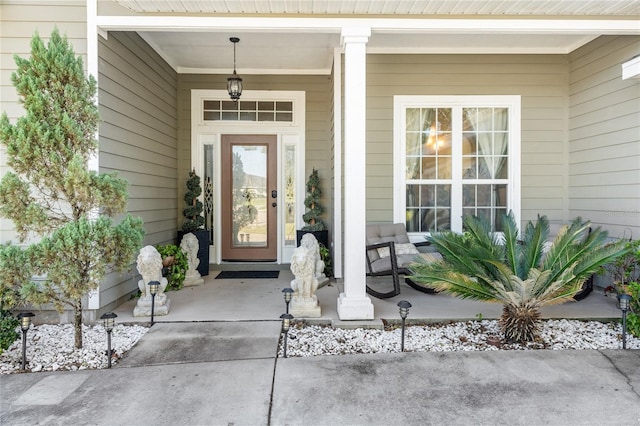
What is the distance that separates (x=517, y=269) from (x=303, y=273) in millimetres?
1787

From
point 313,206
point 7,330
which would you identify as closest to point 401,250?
point 313,206

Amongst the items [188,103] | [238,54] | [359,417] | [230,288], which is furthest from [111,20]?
[359,417]

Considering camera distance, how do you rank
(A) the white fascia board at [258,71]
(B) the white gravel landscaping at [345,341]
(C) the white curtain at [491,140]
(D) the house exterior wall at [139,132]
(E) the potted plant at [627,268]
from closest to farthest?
1. (B) the white gravel landscaping at [345,341]
2. (E) the potted plant at [627,268]
3. (D) the house exterior wall at [139,132]
4. (C) the white curtain at [491,140]
5. (A) the white fascia board at [258,71]

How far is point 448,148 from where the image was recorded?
5363 millimetres

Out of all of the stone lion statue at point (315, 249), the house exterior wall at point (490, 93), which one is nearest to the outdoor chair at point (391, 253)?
the house exterior wall at point (490, 93)

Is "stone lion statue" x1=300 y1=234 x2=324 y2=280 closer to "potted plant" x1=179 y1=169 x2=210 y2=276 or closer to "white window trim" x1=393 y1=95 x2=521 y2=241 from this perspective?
"white window trim" x1=393 y1=95 x2=521 y2=241

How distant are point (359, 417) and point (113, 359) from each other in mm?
1863

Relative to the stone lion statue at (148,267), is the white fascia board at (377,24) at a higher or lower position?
higher

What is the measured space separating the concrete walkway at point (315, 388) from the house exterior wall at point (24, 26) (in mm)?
1917

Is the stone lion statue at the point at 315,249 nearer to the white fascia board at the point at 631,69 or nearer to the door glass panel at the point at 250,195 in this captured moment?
the door glass panel at the point at 250,195

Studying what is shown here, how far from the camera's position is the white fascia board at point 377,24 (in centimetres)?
363

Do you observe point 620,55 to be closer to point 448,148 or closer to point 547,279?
point 448,148

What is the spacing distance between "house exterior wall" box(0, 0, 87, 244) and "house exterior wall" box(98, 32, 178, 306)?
0.22 m

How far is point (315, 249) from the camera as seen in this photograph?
4.75 m
